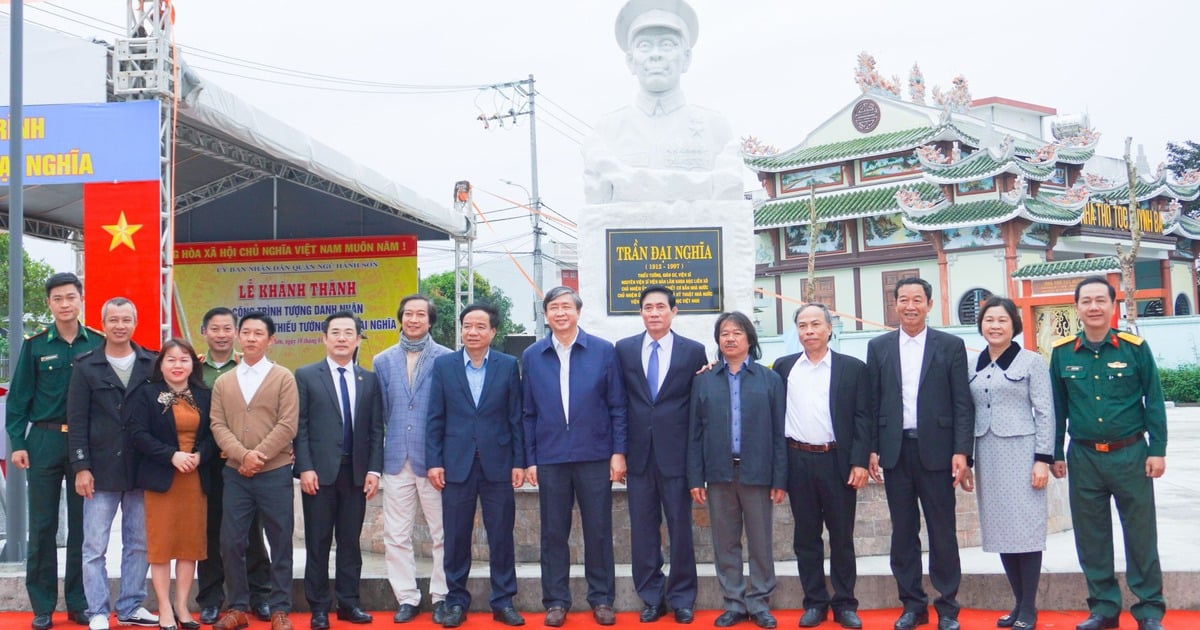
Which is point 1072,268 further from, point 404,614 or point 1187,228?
point 404,614

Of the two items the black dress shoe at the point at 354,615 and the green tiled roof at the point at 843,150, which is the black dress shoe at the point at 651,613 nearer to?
the black dress shoe at the point at 354,615

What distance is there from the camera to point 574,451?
4.54 m

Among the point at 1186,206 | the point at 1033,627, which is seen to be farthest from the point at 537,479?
the point at 1186,206

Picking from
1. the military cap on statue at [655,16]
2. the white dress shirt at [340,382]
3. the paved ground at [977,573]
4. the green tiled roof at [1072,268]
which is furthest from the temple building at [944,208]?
the white dress shirt at [340,382]

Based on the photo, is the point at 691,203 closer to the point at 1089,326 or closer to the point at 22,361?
the point at 1089,326

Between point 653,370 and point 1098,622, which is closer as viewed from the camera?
point 1098,622

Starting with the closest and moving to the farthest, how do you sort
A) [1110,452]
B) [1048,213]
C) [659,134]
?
[1110,452], [659,134], [1048,213]

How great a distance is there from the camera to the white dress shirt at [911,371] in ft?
14.4

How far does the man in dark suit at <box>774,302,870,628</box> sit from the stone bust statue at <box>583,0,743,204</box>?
2.15 m

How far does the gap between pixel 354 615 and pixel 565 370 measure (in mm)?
1485

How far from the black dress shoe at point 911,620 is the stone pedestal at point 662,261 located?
94.9 inches

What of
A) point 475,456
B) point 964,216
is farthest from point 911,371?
point 964,216

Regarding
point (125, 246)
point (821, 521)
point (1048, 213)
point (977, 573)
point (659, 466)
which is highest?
point (1048, 213)

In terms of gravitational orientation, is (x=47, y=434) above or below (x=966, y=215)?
below
